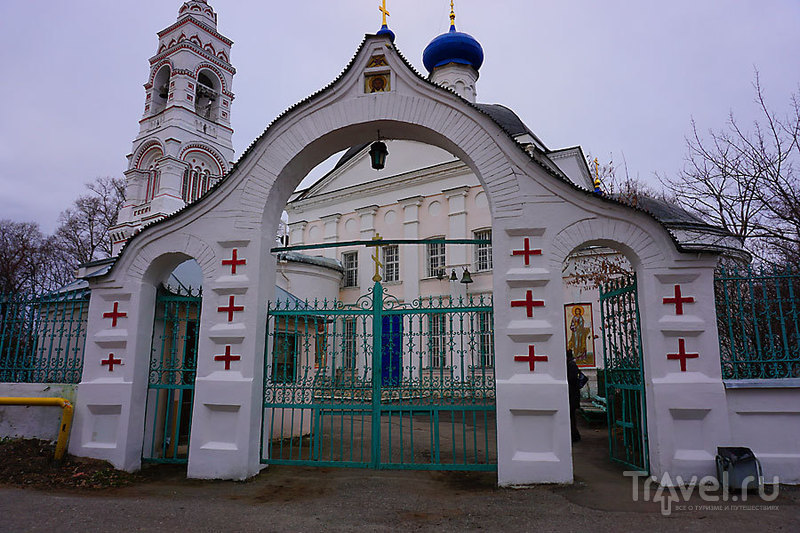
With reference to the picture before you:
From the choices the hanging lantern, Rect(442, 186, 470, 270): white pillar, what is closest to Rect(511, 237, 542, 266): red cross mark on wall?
the hanging lantern

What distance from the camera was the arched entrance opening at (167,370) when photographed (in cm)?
727

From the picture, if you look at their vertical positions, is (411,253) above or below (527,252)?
above

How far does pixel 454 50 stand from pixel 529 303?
20502 millimetres

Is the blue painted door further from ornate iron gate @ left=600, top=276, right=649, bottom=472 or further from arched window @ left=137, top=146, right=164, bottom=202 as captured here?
arched window @ left=137, top=146, right=164, bottom=202

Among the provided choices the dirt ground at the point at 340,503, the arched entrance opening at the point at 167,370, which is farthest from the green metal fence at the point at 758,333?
the arched entrance opening at the point at 167,370

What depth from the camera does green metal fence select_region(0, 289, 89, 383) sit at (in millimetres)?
7832

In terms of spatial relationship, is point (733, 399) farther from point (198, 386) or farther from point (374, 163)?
point (198, 386)

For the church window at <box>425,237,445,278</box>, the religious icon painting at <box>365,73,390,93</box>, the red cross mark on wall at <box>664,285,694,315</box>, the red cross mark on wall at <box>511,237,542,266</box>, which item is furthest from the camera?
the church window at <box>425,237,445,278</box>

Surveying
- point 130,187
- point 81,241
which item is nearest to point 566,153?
point 130,187

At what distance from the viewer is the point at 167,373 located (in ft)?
25.6

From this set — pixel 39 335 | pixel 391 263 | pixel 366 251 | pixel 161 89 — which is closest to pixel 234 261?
pixel 39 335

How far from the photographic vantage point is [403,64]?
7.09 metres

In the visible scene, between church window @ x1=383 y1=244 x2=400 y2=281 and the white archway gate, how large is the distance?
50.1 ft

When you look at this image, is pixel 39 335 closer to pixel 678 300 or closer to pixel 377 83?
pixel 377 83
